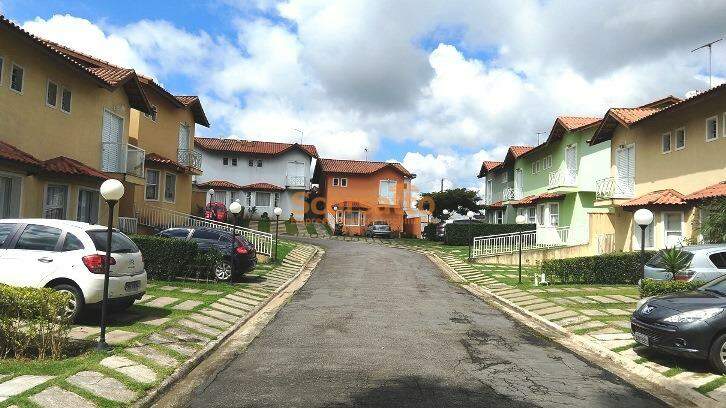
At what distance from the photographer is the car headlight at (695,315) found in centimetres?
759

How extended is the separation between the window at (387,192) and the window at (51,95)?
110 feet

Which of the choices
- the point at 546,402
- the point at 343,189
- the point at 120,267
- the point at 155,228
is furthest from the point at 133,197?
the point at 343,189

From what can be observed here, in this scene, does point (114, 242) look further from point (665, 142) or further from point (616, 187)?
point (616, 187)

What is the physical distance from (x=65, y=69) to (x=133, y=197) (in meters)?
7.32

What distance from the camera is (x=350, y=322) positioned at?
1091 cm

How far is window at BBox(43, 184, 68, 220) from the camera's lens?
1683 centimetres

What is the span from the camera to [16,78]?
15539 mm

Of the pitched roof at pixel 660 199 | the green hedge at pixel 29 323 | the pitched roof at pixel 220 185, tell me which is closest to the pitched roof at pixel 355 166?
the pitched roof at pixel 220 185

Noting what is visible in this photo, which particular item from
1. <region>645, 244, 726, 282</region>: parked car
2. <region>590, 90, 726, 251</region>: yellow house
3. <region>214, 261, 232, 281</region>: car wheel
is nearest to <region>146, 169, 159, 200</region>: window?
<region>214, 261, 232, 281</region>: car wheel

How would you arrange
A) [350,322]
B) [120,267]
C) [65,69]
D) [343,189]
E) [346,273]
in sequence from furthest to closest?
[343,189]
[346,273]
[65,69]
[350,322]
[120,267]

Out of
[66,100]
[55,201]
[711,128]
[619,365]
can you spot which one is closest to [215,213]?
[66,100]

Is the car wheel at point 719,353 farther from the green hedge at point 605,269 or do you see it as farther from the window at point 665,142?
the window at point 665,142

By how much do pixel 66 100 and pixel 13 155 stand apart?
4962 mm

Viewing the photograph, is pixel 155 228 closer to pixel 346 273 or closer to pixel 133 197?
pixel 133 197
